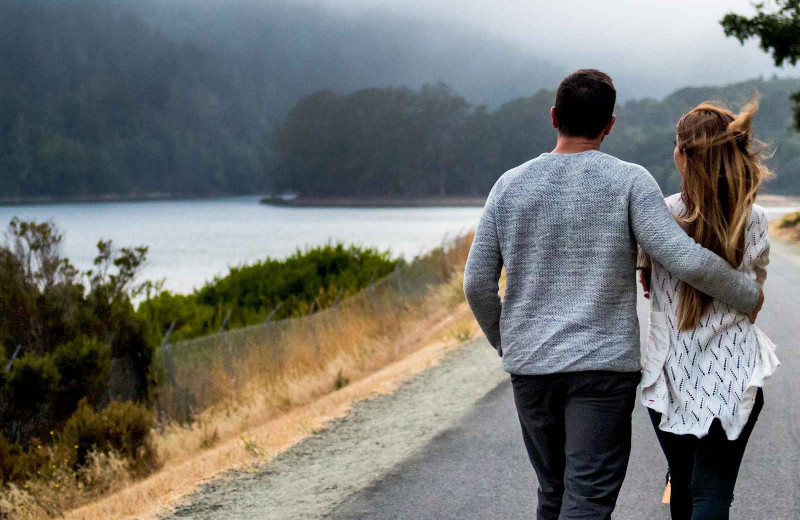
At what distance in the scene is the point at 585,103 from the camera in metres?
2.67

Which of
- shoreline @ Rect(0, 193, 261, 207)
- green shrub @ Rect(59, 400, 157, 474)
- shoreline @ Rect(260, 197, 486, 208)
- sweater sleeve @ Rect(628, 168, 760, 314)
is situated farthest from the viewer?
shoreline @ Rect(0, 193, 261, 207)

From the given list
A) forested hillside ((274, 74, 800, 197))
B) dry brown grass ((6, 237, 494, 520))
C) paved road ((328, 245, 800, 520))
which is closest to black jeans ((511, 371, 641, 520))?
paved road ((328, 245, 800, 520))

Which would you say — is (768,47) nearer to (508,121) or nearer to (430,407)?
(430,407)

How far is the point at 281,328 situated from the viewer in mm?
12680

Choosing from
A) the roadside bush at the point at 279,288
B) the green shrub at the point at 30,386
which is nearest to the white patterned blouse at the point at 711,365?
the green shrub at the point at 30,386

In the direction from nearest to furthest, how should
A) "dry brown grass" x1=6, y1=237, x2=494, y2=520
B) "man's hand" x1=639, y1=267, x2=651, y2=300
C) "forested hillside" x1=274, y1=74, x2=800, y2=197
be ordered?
1. "man's hand" x1=639, y1=267, x2=651, y2=300
2. "dry brown grass" x1=6, y1=237, x2=494, y2=520
3. "forested hillside" x1=274, y1=74, x2=800, y2=197

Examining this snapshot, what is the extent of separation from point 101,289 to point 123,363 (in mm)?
1132

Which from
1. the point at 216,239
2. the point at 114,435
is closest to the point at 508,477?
the point at 114,435

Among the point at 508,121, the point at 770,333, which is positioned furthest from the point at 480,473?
the point at 508,121

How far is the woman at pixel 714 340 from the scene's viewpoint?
8.68ft

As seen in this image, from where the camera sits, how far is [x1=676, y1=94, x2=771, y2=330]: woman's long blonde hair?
8.75ft

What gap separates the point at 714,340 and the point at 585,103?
32.6 inches

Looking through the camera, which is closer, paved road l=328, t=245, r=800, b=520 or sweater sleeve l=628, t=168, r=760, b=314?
sweater sleeve l=628, t=168, r=760, b=314

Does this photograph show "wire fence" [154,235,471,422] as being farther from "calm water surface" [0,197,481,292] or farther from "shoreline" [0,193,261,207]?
"shoreline" [0,193,261,207]
